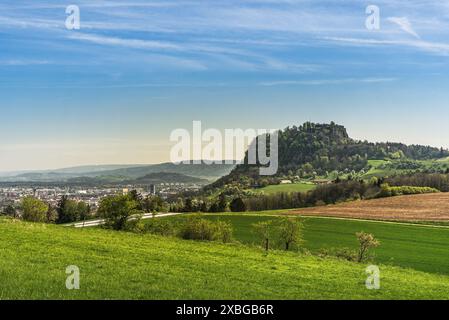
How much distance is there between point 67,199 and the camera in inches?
3910

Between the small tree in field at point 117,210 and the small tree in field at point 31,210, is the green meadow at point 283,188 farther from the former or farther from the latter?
the small tree in field at point 117,210

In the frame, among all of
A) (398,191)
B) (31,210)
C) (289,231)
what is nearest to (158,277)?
(289,231)

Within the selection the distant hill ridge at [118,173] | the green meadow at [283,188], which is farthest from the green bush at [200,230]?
the distant hill ridge at [118,173]

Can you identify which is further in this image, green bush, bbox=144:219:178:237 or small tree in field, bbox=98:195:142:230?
small tree in field, bbox=98:195:142:230

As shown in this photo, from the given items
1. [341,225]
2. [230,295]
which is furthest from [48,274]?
[341,225]

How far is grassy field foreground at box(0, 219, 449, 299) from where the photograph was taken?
610 inches

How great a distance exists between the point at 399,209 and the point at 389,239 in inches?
1129

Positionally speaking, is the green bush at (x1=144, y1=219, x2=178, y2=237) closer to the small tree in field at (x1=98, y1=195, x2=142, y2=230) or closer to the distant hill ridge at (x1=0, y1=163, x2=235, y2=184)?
the small tree in field at (x1=98, y1=195, x2=142, y2=230)

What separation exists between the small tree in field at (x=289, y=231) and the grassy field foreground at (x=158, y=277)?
60.2 feet

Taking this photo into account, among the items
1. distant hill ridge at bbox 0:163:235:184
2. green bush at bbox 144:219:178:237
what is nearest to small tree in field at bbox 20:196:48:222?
green bush at bbox 144:219:178:237

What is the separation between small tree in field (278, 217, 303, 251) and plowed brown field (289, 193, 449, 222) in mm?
40428

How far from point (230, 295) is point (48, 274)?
732cm

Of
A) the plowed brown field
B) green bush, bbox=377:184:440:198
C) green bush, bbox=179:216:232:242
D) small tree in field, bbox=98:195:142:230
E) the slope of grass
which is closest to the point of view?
green bush, bbox=179:216:232:242

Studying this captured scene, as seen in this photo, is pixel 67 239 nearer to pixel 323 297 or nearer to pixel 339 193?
pixel 323 297
